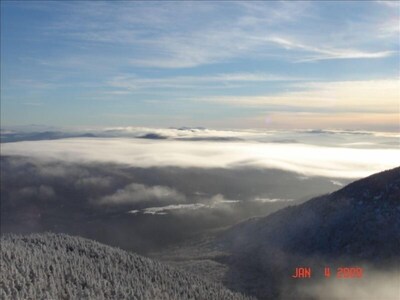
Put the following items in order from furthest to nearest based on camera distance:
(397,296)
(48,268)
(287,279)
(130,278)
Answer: (287,279), (397,296), (130,278), (48,268)

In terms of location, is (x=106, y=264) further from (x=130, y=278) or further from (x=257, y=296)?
(x=257, y=296)

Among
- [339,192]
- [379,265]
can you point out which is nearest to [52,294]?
[379,265]
